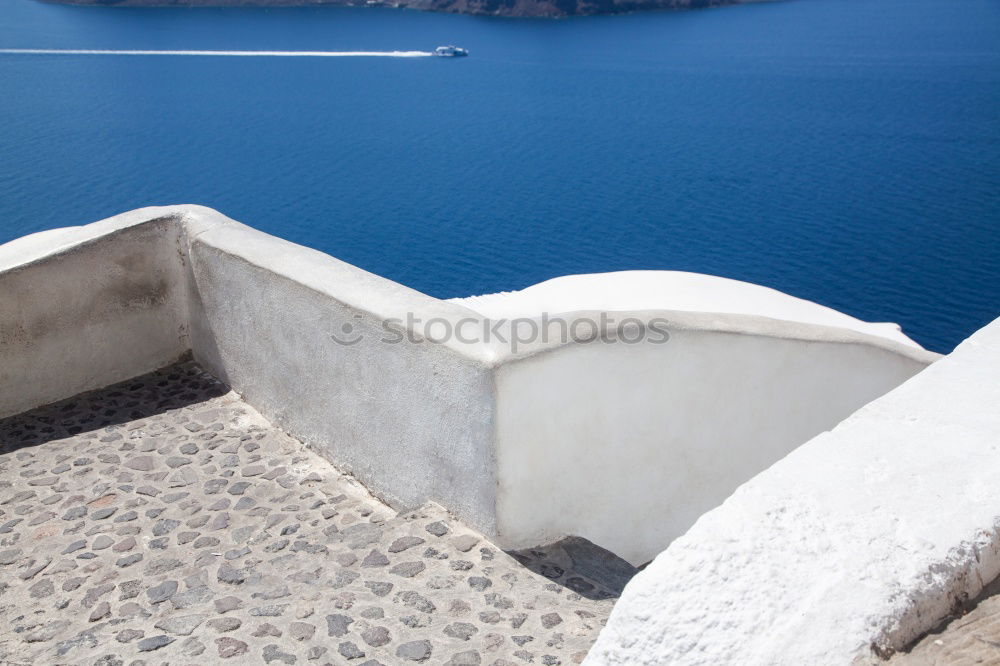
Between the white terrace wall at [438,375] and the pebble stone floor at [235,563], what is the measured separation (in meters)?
0.15

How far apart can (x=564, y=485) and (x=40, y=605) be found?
5.45 ft

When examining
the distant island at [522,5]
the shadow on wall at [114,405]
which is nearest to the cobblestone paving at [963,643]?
the shadow on wall at [114,405]

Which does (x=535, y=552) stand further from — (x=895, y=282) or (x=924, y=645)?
(x=895, y=282)

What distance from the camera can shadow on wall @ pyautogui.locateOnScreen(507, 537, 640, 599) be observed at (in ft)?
9.14

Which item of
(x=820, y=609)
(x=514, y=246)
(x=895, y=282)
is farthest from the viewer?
(x=514, y=246)

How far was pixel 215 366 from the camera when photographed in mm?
4234

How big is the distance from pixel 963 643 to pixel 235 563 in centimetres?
216

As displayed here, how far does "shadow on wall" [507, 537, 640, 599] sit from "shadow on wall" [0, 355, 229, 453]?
191 centimetres

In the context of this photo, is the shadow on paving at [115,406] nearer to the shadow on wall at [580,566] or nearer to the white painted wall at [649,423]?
the shadow on wall at [580,566]

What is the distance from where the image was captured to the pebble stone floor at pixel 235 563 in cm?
243

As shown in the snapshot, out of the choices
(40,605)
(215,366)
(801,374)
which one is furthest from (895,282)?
(40,605)

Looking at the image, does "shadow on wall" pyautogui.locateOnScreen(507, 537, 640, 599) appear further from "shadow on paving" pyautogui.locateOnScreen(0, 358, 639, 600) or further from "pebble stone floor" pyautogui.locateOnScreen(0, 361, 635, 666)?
"shadow on paving" pyautogui.locateOnScreen(0, 358, 639, 600)

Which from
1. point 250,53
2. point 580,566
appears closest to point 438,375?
point 580,566

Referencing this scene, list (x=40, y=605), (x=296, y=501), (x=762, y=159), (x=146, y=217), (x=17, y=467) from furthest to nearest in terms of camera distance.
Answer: (x=762, y=159) → (x=146, y=217) → (x=17, y=467) → (x=296, y=501) → (x=40, y=605)
